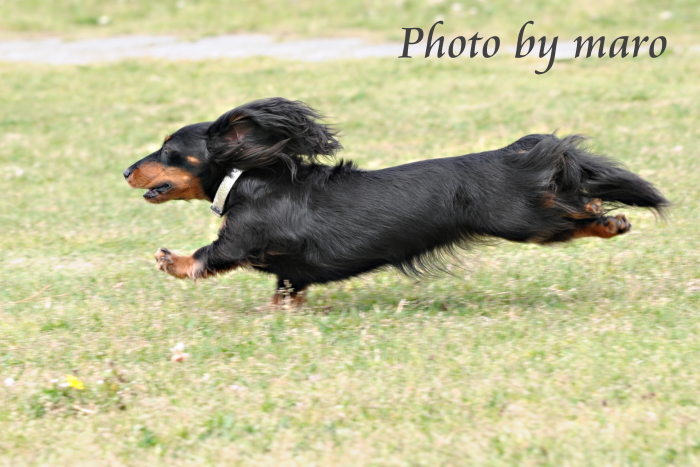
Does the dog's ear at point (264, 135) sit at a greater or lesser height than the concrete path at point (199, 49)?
greater

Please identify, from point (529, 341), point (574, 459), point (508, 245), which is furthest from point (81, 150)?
point (574, 459)

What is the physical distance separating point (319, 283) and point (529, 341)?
1.51 meters

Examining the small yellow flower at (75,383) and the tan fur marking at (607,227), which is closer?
the small yellow flower at (75,383)

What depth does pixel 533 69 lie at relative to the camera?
14.8m

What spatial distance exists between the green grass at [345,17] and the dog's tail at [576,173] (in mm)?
11238

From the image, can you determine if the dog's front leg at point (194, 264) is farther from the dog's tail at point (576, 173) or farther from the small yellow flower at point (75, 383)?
the dog's tail at point (576, 173)

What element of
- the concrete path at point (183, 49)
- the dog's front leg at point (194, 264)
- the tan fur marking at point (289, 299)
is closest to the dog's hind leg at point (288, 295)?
the tan fur marking at point (289, 299)

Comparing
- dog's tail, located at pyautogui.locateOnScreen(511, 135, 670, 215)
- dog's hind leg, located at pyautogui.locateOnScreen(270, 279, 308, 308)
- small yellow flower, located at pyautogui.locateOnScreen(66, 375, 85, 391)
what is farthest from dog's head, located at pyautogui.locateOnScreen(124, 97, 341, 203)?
small yellow flower, located at pyautogui.locateOnScreen(66, 375, 85, 391)

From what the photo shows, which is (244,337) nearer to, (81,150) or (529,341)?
(529,341)

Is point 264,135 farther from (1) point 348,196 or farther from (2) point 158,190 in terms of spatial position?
(2) point 158,190

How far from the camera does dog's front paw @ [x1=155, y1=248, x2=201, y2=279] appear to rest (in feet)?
19.1

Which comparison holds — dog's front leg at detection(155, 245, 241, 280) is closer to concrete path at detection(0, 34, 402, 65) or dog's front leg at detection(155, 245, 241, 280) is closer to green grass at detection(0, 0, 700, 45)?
concrete path at detection(0, 34, 402, 65)

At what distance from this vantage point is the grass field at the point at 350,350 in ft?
14.1

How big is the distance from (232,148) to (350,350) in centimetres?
153
